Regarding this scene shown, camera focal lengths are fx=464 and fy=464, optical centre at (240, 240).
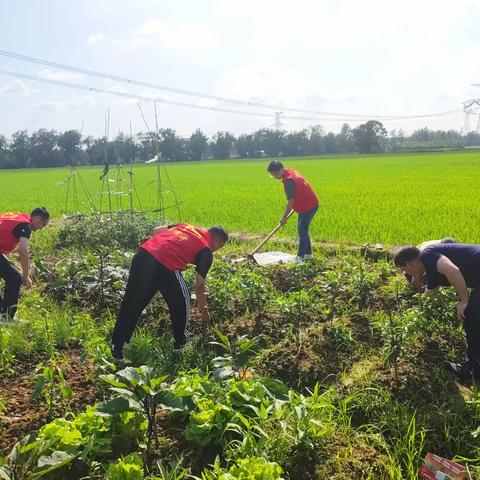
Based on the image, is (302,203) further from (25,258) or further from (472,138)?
(472,138)

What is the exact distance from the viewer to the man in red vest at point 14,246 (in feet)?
15.6

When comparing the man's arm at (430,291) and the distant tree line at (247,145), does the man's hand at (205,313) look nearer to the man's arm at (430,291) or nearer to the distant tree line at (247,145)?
the man's arm at (430,291)

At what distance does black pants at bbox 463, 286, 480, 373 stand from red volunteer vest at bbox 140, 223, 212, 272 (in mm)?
2049

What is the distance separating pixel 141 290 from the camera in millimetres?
3787

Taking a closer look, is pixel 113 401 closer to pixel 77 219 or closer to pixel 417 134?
pixel 77 219

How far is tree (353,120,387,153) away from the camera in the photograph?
6228 cm

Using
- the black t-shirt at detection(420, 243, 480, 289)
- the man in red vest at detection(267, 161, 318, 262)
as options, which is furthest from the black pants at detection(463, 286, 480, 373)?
the man in red vest at detection(267, 161, 318, 262)

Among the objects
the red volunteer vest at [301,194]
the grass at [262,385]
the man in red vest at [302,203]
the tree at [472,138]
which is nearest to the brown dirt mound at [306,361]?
the grass at [262,385]

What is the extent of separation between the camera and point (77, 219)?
9.09m

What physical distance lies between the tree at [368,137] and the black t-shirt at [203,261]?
62.1m

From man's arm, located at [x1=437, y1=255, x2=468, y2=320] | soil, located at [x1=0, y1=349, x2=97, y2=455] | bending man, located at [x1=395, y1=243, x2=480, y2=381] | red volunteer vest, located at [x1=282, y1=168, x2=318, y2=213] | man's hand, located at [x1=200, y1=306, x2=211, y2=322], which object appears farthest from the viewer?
red volunteer vest, located at [x1=282, y1=168, x2=318, y2=213]

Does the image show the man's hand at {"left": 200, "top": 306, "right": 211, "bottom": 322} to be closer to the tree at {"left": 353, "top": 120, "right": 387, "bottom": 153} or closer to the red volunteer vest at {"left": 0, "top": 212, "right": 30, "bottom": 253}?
the red volunteer vest at {"left": 0, "top": 212, "right": 30, "bottom": 253}

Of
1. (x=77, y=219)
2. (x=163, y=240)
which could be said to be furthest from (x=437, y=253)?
(x=77, y=219)

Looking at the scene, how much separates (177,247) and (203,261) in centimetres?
25
